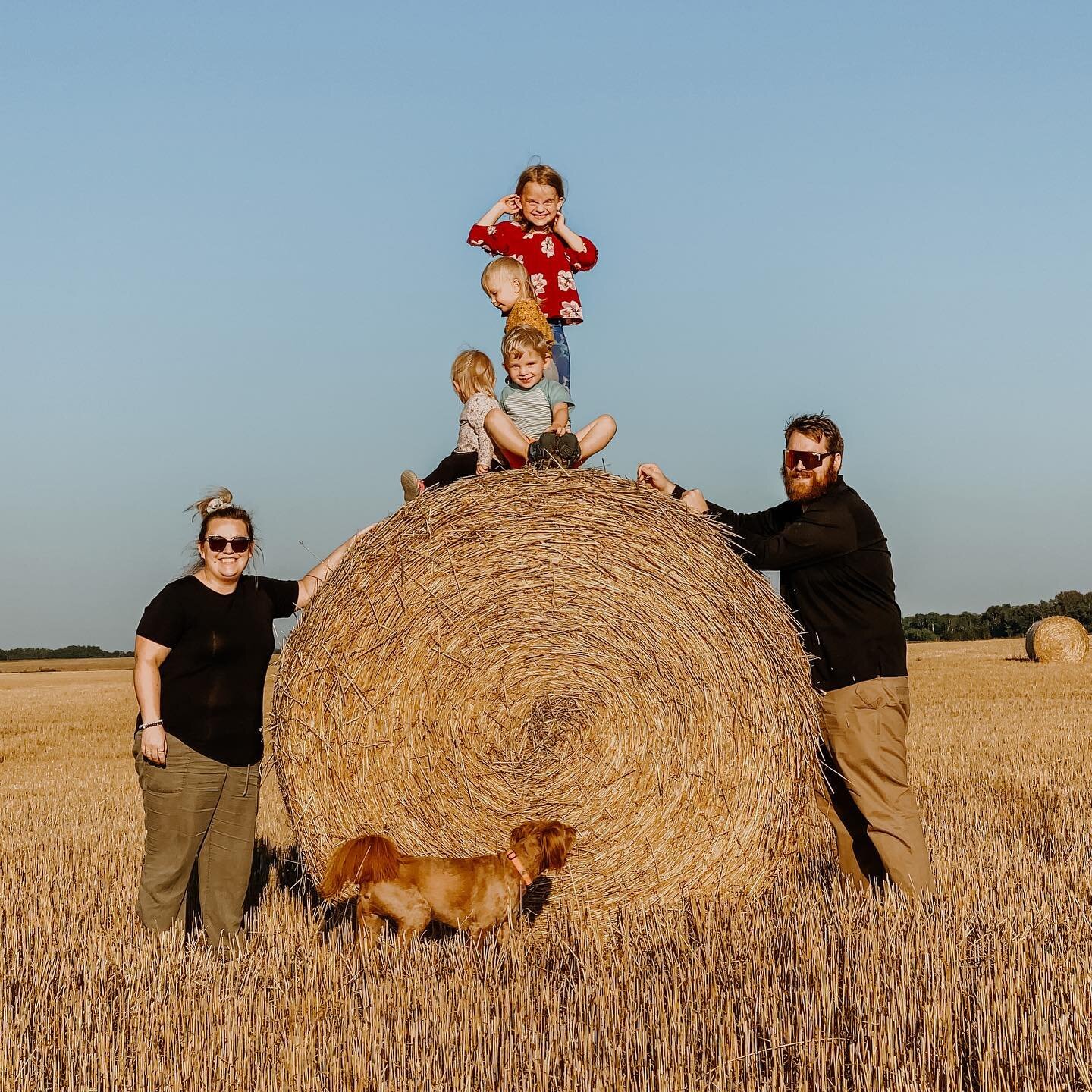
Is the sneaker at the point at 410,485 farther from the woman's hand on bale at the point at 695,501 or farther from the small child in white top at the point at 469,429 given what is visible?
the woman's hand on bale at the point at 695,501

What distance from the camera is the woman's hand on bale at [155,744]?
4.66 metres

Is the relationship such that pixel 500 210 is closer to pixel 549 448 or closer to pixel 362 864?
pixel 549 448

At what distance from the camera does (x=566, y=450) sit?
5.19m

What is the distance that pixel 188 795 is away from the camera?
15.7ft

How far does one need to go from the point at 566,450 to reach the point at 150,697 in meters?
2.15

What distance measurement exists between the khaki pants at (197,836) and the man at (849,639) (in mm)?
2404

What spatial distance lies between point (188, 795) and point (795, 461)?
314 cm

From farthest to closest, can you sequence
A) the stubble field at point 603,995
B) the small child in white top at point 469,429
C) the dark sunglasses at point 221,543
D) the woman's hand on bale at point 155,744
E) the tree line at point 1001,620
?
1. the tree line at point 1001,620
2. the small child in white top at point 469,429
3. the dark sunglasses at point 221,543
4. the woman's hand on bale at point 155,744
5. the stubble field at point 603,995

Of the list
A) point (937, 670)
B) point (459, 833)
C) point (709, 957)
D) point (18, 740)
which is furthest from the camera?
point (937, 670)

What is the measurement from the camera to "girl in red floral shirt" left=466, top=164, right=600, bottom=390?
7023 mm

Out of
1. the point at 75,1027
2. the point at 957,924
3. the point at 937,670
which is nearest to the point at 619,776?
the point at 957,924

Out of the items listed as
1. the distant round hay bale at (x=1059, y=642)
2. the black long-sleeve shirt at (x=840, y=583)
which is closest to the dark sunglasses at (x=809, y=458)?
the black long-sleeve shirt at (x=840, y=583)

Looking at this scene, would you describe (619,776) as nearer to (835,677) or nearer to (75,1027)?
(835,677)

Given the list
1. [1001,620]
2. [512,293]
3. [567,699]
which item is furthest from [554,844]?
[1001,620]
